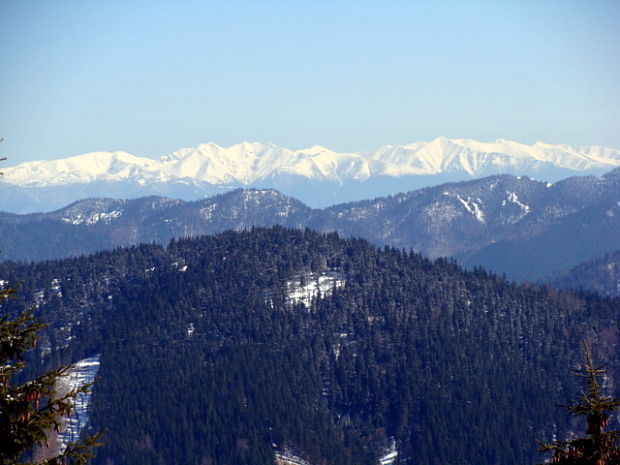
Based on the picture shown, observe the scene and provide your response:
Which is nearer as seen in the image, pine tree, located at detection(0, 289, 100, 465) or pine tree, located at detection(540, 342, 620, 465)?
pine tree, located at detection(0, 289, 100, 465)

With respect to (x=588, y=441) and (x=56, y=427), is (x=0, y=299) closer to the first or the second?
(x=56, y=427)

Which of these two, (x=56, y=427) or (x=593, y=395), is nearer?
(x=56, y=427)

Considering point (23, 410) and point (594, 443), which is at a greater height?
point (23, 410)

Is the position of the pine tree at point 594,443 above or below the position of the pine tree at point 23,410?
below

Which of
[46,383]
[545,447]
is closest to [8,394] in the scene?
[46,383]

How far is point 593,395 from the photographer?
29078mm

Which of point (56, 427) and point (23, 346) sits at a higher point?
point (23, 346)

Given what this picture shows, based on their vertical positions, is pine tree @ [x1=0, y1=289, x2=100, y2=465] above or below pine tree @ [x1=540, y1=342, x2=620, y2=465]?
above

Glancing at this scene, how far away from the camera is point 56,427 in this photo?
2694cm

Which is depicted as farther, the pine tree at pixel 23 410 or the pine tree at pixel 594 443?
the pine tree at pixel 594 443

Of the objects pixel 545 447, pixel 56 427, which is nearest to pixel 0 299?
pixel 56 427

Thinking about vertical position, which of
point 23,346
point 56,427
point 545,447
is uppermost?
point 23,346

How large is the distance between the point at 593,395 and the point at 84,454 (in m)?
15.2

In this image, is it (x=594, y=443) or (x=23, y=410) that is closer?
(x=23, y=410)
